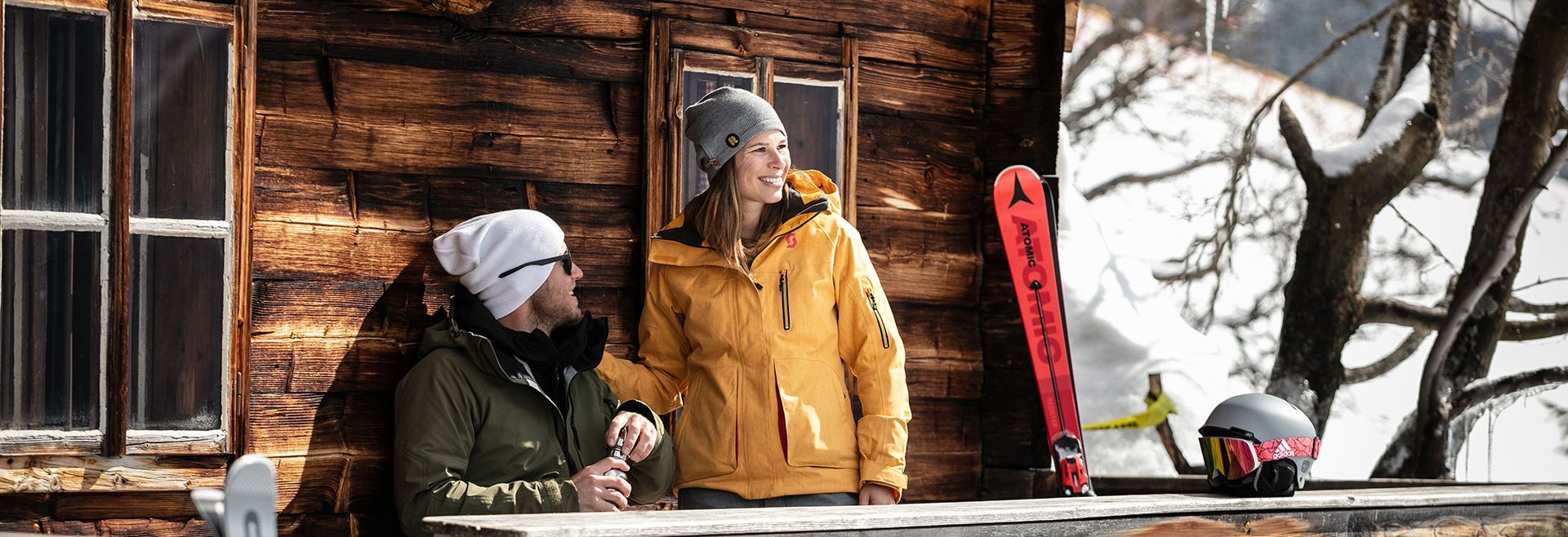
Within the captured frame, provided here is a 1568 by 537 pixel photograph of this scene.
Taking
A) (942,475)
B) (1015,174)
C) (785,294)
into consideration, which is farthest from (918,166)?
(785,294)

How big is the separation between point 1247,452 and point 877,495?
3.08ft

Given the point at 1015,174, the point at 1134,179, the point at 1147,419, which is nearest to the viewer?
the point at 1015,174

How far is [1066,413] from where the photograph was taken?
396 centimetres

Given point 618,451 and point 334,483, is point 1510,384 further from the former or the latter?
point 334,483

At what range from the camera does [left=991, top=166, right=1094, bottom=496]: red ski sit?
3936 mm

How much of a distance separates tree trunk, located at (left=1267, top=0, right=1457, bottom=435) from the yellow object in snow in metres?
0.89

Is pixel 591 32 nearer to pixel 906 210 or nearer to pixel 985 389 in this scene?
pixel 906 210

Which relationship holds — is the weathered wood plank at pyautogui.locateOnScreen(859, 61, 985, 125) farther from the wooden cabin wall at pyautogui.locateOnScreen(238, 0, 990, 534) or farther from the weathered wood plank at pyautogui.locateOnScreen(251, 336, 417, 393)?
the weathered wood plank at pyautogui.locateOnScreen(251, 336, 417, 393)

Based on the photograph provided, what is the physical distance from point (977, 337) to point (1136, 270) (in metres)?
7.72

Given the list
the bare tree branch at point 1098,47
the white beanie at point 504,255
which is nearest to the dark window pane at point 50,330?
the white beanie at point 504,255

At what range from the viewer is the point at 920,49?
4.18 meters

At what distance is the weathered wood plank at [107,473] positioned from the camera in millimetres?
2998

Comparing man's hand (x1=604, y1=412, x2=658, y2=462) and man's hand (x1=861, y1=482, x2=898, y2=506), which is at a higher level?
man's hand (x1=604, y1=412, x2=658, y2=462)

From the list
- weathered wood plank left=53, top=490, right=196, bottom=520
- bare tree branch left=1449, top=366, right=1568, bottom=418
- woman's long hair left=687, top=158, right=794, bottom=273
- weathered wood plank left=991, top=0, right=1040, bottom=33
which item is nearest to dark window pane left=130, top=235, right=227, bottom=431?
weathered wood plank left=53, top=490, right=196, bottom=520
